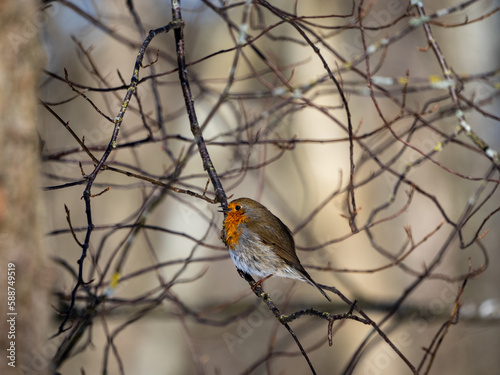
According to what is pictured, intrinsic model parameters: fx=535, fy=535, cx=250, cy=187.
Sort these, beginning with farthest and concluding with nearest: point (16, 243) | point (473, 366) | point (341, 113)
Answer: point (341, 113) < point (473, 366) < point (16, 243)

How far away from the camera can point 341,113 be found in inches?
319

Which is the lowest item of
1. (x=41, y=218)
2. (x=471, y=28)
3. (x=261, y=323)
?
(x=41, y=218)

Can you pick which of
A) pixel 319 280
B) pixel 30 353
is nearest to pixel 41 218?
pixel 30 353

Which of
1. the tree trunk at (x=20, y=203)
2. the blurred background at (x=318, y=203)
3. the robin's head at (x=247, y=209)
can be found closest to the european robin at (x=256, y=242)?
the robin's head at (x=247, y=209)

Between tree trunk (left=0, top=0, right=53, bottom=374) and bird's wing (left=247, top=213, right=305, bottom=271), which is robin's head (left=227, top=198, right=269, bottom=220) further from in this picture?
tree trunk (left=0, top=0, right=53, bottom=374)

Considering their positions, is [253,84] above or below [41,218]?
above

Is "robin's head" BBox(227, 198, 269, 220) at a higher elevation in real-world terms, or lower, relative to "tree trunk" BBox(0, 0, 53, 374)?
higher

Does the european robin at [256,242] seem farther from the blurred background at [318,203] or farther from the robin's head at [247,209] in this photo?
the blurred background at [318,203]

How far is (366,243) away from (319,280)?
96cm

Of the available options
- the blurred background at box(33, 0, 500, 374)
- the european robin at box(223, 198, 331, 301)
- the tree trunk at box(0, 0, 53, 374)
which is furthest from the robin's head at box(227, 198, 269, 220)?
the blurred background at box(33, 0, 500, 374)

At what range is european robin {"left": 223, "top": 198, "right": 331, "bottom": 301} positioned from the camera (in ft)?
11.8

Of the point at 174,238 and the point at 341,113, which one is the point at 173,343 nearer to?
the point at 174,238

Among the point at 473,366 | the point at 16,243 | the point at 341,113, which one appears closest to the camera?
the point at 16,243

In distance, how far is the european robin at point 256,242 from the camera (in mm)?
3596
